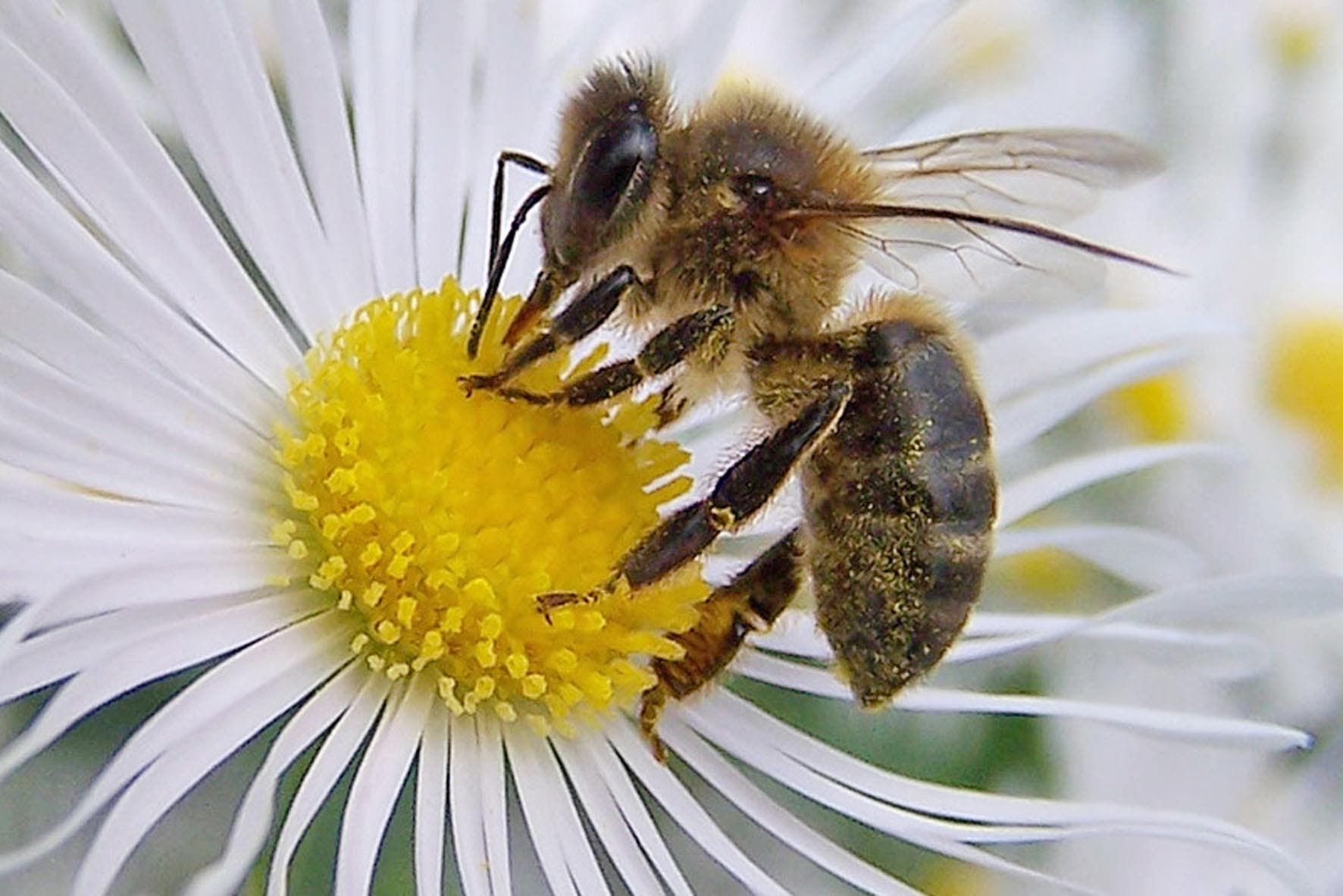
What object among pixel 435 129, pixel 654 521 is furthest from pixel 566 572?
pixel 435 129

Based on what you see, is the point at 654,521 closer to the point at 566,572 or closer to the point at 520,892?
the point at 566,572

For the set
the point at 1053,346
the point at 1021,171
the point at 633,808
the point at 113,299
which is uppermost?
the point at 113,299

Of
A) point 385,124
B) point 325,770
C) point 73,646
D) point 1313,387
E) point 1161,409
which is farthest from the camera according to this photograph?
point 1313,387

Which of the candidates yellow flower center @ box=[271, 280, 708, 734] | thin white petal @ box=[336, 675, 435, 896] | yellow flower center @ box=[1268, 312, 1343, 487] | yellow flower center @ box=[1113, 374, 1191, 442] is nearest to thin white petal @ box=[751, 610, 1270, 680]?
yellow flower center @ box=[271, 280, 708, 734]

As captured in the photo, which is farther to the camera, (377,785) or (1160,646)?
(1160,646)

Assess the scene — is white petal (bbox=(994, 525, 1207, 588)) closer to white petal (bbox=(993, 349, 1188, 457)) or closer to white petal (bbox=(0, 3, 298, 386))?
white petal (bbox=(993, 349, 1188, 457))

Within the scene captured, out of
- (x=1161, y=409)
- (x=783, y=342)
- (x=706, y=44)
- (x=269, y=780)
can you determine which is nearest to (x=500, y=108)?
(x=706, y=44)

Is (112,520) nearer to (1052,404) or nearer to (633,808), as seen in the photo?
(633,808)
